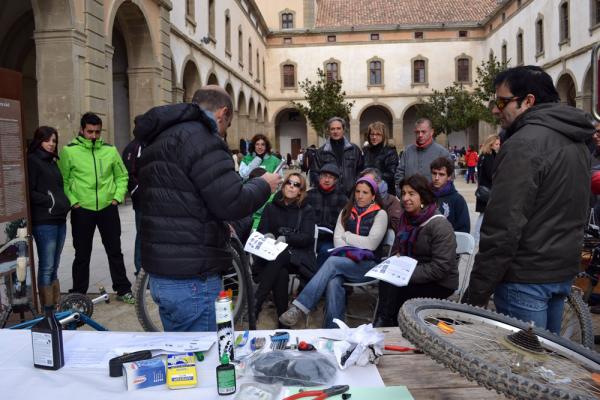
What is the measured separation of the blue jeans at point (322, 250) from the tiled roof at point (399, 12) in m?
36.5

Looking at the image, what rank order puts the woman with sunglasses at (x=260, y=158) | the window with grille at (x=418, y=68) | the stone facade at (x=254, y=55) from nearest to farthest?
the woman with sunglasses at (x=260, y=158) → the stone facade at (x=254, y=55) → the window with grille at (x=418, y=68)

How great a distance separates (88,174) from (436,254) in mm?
3439

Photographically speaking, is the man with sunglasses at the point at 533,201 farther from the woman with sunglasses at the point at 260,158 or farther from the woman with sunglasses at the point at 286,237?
the woman with sunglasses at the point at 260,158

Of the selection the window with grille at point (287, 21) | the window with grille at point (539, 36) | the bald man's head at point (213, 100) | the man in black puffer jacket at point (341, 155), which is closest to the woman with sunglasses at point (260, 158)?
the man in black puffer jacket at point (341, 155)

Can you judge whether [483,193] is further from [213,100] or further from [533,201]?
[213,100]

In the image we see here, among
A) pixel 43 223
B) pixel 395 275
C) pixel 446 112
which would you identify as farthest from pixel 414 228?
pixel 446 112

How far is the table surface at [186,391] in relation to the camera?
1847mm

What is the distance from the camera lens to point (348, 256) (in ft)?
15.2

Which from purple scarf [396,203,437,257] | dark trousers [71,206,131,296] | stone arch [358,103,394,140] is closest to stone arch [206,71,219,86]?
dark trousers [71,206,131,296]

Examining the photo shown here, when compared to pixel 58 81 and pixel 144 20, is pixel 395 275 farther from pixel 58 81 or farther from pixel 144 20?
pixel 144 20

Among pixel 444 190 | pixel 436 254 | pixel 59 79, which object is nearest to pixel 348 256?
pixel 436 254

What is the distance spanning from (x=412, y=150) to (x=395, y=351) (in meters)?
4.17

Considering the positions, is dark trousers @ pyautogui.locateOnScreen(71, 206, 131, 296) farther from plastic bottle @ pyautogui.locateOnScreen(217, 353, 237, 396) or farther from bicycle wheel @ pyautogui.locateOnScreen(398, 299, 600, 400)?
bicycle wheel @ pyautogui.locateOnScreen(398, 299, 600, 400)

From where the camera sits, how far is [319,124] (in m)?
Result: 30.9
